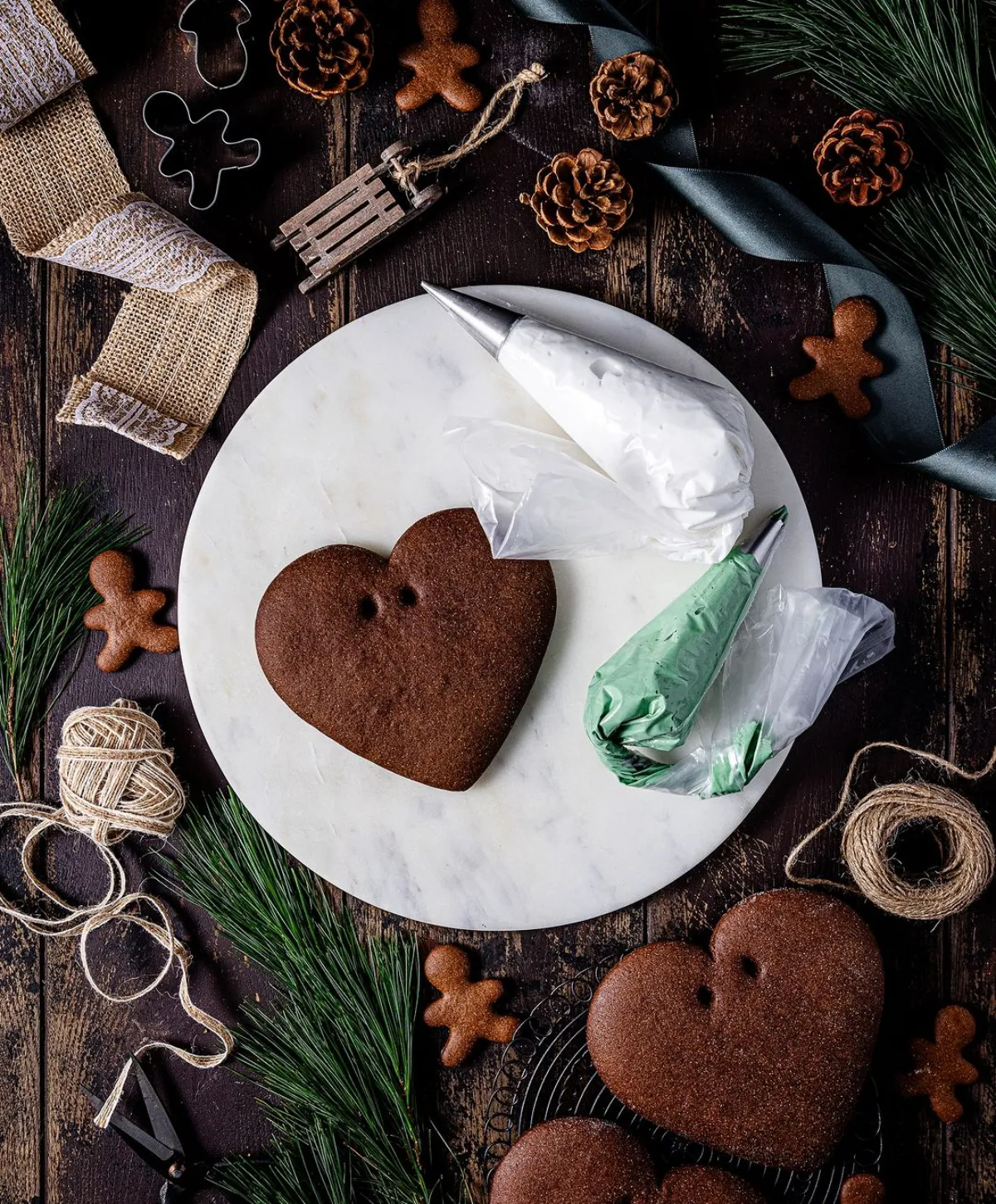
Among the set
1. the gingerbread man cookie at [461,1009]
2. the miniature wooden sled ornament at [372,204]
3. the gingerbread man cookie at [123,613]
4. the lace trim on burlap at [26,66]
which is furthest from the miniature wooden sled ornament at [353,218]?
the gingerbread man cookie at [461,1009]

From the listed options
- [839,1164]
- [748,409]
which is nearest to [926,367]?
[748,409]

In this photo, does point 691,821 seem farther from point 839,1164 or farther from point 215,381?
point 215,381

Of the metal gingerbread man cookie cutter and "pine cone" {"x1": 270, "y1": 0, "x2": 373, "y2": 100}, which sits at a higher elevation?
"pine cone" {"x1": 270, "y1": 0, "x2": 373, "y2": 100}

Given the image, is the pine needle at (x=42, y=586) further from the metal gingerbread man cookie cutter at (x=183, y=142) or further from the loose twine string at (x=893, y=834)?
the loose twine string at (x=893, y=834)

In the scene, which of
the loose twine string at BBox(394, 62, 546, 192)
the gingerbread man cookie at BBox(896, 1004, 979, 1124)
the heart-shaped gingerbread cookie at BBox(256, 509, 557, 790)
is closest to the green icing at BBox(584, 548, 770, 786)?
the heart-shaped gingerbread cookie at BBox(256, 509, 557, 790)

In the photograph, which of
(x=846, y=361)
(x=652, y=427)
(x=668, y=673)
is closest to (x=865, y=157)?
(x=846, y=361)

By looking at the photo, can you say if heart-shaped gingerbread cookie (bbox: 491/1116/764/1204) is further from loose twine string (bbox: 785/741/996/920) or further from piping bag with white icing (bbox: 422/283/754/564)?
piping bag with white icing (bbox: 422/283/754/564)
